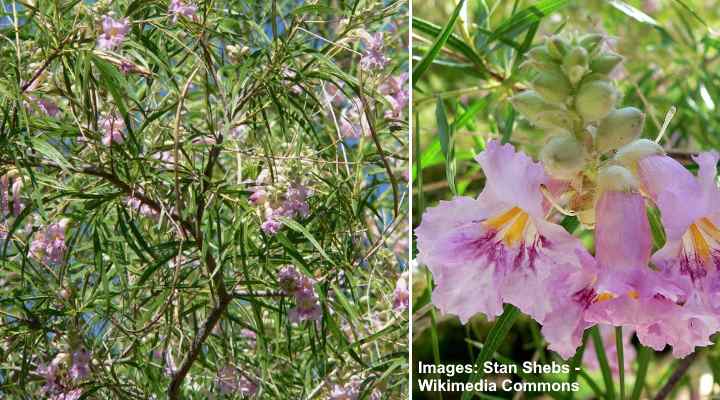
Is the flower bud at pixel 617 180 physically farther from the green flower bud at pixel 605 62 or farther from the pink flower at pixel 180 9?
the pink flower at pixel 180 9

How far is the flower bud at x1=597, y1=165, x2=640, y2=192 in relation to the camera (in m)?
0.40

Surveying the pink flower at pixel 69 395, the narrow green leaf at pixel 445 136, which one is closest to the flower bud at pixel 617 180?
the narrow green leaf at pixel 445 136

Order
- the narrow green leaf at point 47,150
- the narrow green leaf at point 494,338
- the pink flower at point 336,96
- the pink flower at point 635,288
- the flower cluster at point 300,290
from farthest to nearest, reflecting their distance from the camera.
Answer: the pink flower at point 336,96 → the flower cluster at point 300,290 → the narrow green leaf at point 47,150 → the narrow green leaf at point 494,338 → the pink flower at point 635,288

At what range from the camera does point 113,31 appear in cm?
68

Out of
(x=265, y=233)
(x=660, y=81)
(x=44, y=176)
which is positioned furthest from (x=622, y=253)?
(x=660, y=81)

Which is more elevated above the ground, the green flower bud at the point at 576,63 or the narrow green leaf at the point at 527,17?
the narrow green leaf at the point at 527,17

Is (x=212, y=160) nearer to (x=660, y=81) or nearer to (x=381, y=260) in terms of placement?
(x=381, y=260)

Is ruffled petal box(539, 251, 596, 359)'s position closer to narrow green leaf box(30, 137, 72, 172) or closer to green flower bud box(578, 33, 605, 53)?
green flower bud box(578, 33, 605, 53)

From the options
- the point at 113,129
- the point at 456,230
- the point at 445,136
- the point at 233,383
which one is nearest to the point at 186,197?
the point at 113,129

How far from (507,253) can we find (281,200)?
1.09 ft

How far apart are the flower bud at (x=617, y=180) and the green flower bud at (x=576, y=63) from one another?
5cm

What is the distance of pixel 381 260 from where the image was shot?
0.86 metres

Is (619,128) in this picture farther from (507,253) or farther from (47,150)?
(47,150)

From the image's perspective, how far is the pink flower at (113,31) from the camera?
26.5 inches
